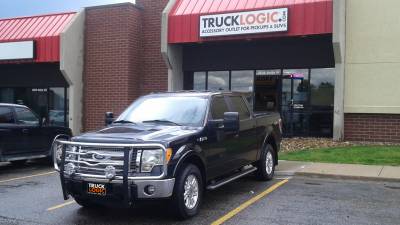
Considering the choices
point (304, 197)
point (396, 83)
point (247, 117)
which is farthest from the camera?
point (396, 83)

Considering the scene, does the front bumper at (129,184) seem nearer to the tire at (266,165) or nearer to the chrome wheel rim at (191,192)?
the chrome wheel rim at (191,192)

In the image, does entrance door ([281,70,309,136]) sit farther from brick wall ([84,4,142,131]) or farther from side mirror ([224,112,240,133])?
side mirror ([224,112,240,133])

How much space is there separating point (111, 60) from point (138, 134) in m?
13.1

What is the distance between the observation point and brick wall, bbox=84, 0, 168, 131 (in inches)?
749

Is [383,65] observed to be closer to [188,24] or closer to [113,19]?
[188,24]

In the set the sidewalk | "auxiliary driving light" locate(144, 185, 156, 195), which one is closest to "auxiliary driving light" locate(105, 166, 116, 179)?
"auxiliary driving light" locate(144, 185, 156, 195)

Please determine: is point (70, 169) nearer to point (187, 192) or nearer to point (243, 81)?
point (187, 192)

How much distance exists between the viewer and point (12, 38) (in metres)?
20.3

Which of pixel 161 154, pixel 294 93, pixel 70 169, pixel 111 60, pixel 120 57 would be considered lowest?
pixel 70 169

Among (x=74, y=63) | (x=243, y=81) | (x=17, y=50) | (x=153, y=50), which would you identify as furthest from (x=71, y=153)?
(x=17, y=50)

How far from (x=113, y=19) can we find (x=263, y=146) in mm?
11696

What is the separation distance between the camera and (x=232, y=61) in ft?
60.5

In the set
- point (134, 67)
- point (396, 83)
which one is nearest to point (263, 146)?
point (396, 83)

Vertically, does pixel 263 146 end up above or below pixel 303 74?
below
